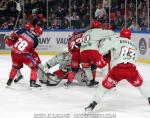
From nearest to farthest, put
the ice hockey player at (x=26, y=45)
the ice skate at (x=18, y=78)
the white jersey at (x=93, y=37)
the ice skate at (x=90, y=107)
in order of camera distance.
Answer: the ice skate at (x=90, y=107) → the white jersey at (x=93, y=37) → the ice hockey player at (x=26, y=45) → the ice skate at (x=18, y=78)

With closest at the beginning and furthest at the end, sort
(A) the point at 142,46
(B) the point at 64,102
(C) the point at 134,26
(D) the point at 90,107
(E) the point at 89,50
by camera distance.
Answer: (D) the point at 90,107, (B) the point at 64,102, (E) the point at 89,50, (A) the point at 142,46, (C) the point at 134,26

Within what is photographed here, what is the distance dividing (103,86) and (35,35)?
2.62 metres

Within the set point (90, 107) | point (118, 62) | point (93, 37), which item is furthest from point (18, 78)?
Answer: point (118, 62)

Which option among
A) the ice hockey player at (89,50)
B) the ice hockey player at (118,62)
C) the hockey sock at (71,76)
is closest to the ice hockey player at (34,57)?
the hockey sock at (71,76)

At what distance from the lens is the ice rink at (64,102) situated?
736cm

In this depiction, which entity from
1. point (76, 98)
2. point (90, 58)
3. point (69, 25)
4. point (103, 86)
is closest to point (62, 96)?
point (76, 98)

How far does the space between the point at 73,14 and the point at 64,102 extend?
944cm

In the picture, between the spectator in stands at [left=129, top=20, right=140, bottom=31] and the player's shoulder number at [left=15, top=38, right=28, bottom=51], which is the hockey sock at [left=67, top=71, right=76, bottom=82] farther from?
the spectator in stands at [left=129, top=20, right=140, bottom=31]

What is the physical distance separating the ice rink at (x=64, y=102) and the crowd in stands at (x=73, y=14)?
16.7 feet

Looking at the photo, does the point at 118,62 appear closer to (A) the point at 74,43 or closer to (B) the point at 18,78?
(A) the point at 74,43

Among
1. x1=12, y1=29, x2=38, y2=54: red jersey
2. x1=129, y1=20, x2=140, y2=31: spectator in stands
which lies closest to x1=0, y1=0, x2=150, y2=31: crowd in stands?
x1=129, y1=20, x2=140, y2=31: spectator in stands

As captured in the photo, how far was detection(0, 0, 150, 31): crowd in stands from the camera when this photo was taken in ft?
51.0

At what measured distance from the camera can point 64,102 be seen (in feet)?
27.5

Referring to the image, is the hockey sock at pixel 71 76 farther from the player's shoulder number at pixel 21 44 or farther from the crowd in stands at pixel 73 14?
the crowd in stands at pixel 73 14
